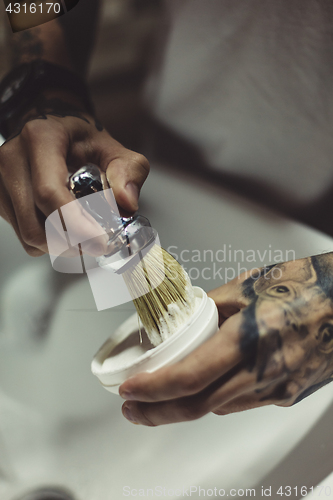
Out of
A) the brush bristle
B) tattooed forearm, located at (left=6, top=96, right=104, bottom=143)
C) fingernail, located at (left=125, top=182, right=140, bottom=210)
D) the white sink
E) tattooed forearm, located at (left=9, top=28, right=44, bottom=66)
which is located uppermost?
tattooed forearm, located at (left=9, top=28, right=44, bottom=66)

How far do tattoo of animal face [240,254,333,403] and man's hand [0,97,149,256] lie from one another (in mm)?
138

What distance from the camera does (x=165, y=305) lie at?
1.01 feet

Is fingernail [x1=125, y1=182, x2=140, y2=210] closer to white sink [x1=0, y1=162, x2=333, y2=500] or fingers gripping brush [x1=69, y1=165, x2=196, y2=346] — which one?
fingers gripping brush [x1=69, y1=165, x2=196, y2=346]

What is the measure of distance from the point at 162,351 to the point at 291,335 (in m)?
0.10

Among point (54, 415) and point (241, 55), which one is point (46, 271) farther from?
point (241, 55)

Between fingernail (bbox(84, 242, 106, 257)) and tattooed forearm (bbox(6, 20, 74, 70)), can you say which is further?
tattooed forearm (bbox(6, 20, 74, 70))

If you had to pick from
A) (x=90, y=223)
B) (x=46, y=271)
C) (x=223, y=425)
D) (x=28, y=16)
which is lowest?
(x=223, y=425)

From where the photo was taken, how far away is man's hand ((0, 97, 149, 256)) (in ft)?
0.99

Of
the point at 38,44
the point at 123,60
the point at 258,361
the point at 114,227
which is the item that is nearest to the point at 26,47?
the point at 38,44

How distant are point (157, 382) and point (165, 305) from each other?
7 centimetres

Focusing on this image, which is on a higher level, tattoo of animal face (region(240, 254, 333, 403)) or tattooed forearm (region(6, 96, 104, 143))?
tattooed forearm (region(6, 96, 104, 143))

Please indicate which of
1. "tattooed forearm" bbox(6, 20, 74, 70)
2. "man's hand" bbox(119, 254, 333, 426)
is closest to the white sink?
"man's hand" bbox(119, 254, 333, 426)

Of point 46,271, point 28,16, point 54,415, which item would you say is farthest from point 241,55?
point 54,415

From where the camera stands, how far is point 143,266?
0.99 feet
